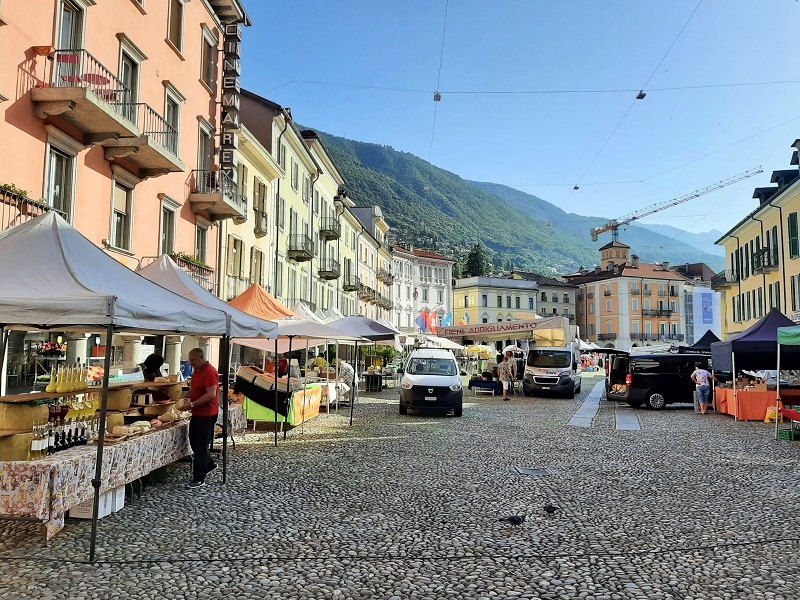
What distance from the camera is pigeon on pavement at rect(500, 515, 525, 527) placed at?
6.73 metres

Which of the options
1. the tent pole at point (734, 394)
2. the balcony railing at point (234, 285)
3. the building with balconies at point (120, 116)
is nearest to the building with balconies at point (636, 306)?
the balcony railing at point (234, 285)

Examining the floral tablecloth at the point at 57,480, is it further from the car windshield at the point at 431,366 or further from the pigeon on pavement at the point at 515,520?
the car windshield at the point at 431,366

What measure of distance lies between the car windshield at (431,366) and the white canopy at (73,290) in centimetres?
1129

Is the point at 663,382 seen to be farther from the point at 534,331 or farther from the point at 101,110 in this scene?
the point at 101,110

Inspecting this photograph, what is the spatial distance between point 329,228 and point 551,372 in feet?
73.6

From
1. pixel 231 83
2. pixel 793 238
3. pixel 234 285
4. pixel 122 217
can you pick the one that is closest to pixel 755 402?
pixel 122 217

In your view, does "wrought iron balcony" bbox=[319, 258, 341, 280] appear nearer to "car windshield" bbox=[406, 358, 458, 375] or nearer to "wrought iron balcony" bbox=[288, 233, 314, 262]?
"wrought iron balcony" bbox=[288, 233, 314, 262]

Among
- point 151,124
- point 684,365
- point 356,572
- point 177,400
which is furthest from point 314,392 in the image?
point 684,365

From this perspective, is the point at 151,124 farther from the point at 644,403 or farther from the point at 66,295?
the point at 644,403

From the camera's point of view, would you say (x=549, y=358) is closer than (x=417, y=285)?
Yes

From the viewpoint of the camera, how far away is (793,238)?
3531 cm

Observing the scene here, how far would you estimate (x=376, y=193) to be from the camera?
166 metres

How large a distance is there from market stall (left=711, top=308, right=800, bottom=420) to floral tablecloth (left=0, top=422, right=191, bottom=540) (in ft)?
52.7

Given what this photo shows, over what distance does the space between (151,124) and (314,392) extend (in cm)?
869
